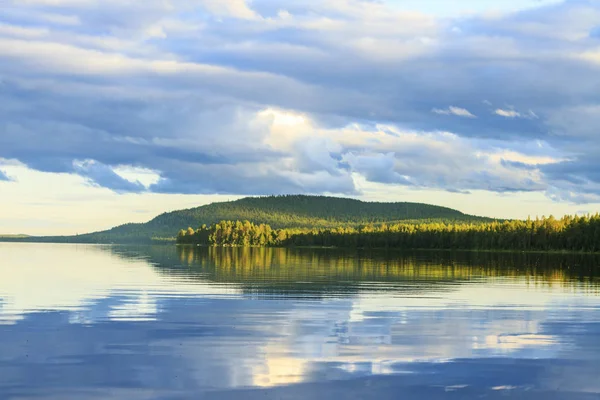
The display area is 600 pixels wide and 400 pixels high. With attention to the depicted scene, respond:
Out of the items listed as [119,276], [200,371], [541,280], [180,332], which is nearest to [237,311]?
[180,332]

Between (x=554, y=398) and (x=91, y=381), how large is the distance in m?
13.5

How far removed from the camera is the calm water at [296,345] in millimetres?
23297

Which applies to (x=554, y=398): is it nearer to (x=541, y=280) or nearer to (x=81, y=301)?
(x=81, y=301)

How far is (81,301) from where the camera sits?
48.8 metres

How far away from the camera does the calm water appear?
23.3 metres

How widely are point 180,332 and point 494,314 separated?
59.1 ft

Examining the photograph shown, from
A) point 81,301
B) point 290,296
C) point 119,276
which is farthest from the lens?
point 119,276

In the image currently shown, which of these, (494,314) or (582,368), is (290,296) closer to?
(494,314)

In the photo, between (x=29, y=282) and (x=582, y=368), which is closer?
(x=582, y=368)

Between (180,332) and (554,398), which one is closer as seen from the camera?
(554,398)

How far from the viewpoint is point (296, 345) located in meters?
31.0

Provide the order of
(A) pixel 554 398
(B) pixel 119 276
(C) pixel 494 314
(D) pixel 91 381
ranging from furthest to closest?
(B) pixel 119 276 < (C) pixel 494 314 < (D) pixel 91 381 < (A) pixel 554 398

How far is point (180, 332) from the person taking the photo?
114 ft

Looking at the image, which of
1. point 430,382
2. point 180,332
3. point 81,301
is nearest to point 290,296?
point 81,301
